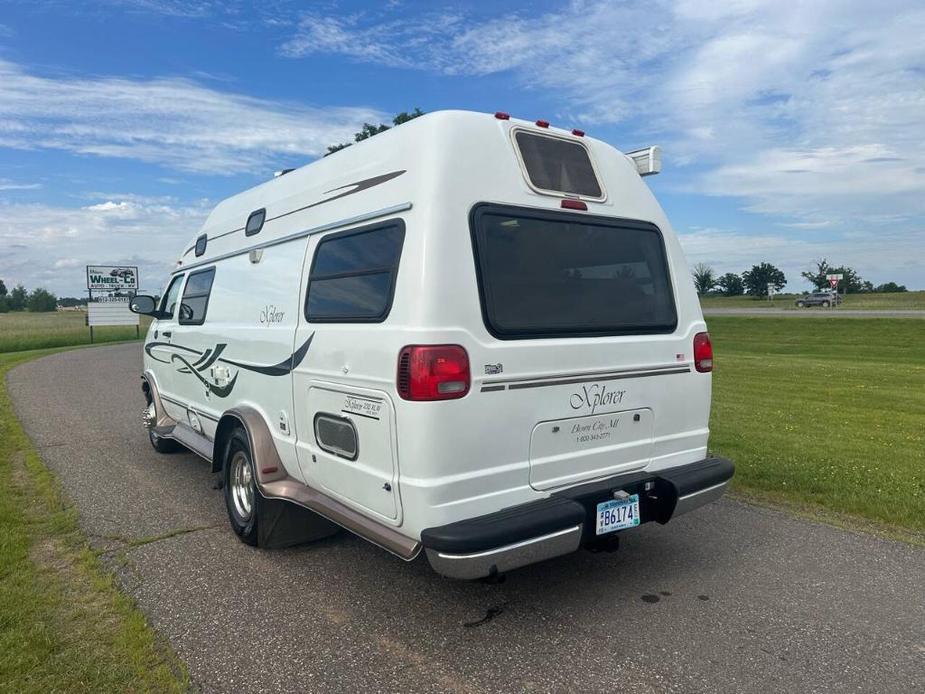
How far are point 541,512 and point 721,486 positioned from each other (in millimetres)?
1516

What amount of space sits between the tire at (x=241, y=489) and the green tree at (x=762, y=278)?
6965 centimetres

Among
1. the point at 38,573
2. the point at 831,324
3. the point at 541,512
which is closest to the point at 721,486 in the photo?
the point at 541,512

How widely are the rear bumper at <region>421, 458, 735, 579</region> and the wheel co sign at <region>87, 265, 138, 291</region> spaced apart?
38.4 meters

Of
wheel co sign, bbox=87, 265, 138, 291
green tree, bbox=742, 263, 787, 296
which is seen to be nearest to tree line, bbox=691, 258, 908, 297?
green tree, bbox=742, 263, 787, 296

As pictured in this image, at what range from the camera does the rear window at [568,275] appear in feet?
11.6

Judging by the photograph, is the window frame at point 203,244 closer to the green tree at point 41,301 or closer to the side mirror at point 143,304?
the side mirror at point 143,304

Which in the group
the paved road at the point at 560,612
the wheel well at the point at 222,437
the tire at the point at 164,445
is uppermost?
the wheel well at the point at 222,437

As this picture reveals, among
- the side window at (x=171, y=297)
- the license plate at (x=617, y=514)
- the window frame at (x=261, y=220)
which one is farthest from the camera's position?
the side window at (x=171, y=297)

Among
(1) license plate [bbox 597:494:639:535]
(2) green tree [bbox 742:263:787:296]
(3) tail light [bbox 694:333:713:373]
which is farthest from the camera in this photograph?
(2) green tree [bbox 742:263:787:296]

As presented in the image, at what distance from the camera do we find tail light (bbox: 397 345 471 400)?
3.18 m

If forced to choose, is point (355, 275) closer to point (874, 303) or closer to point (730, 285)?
point (874, 303)

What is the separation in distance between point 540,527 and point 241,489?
8.80 feet

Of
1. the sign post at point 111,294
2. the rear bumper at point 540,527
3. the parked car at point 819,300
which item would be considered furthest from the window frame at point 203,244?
the parked car at point 819,300

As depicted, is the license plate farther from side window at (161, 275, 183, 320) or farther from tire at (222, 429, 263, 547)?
side window at (161, 275, 183, 320)
